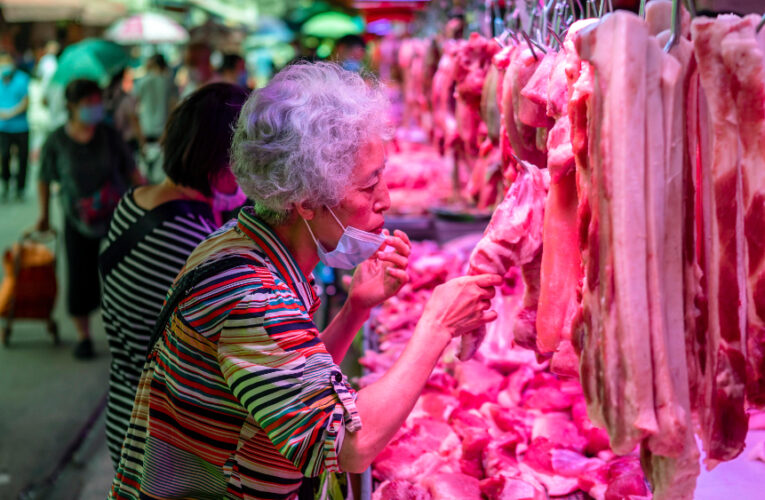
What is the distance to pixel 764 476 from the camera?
6.93ft

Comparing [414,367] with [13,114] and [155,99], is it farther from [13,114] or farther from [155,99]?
[13,114]

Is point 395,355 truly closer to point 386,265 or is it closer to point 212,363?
point 386,265

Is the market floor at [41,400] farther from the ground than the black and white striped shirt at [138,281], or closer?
closer

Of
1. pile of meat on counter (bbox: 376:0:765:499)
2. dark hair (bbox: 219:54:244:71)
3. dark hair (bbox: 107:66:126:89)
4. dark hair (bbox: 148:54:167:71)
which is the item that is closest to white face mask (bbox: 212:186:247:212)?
pile of meat on counter (bbox: 376:0:765:499)

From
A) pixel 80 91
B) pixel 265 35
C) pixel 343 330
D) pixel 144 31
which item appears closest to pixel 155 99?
pixel 144 31

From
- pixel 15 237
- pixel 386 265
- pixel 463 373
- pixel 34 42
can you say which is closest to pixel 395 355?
pixel 463 373

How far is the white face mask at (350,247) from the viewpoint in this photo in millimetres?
1867

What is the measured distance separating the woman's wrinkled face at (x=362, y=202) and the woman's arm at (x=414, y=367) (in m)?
0.26

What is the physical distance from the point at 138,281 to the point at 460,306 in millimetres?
1263

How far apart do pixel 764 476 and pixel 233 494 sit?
1.44 m

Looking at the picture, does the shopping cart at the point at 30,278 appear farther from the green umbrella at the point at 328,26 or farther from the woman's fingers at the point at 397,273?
the green umbrella at the point at 328,26

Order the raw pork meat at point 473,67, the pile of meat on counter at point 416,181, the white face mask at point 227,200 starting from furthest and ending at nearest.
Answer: the pile of meat on counter at point 416,181, the raw pork meat at point 473,67, the white face mask at point 227,200

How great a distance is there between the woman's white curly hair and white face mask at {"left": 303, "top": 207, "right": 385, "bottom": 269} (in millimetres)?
94

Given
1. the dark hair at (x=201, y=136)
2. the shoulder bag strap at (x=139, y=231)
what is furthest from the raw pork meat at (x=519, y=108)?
the shoulder bag strap at (x=139, y=231)
